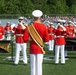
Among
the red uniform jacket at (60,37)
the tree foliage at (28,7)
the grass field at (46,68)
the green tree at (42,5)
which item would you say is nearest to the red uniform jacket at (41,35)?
the grass field at (46,68)

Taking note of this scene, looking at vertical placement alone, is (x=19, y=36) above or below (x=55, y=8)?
below

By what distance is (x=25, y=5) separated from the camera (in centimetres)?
6000

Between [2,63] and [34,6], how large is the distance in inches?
1789

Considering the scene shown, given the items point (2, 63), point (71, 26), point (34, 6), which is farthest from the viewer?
point (34, 6)

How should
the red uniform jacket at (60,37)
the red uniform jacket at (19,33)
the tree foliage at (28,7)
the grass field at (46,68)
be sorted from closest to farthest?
the grass field at (46,68)
the red uniform jacket at (19,33)
the red uniform jacket at (60,37)
the tree foliage at (28,7)

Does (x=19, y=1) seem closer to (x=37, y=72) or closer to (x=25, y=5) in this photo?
(x=25, y=5)

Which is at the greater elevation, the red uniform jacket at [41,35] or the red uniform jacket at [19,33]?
the red uniform jacket at [19,33]

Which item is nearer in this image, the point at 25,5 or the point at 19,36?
the point at 19,36

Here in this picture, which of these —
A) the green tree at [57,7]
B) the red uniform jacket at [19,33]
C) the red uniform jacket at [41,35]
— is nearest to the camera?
the red uniform jacket at [41,35]

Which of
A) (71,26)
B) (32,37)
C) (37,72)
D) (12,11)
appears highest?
(12,11)

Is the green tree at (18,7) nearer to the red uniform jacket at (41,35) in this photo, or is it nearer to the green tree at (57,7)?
the green tree at (57,7)

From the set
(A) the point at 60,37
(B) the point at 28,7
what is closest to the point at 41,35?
(A) the point at 60,37

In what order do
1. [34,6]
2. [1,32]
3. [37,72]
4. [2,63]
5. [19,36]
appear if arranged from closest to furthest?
[37,72]
[19,36]
[2,63]
[1,32]
[34,6]

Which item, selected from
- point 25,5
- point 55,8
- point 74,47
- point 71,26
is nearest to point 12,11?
point 25,5
